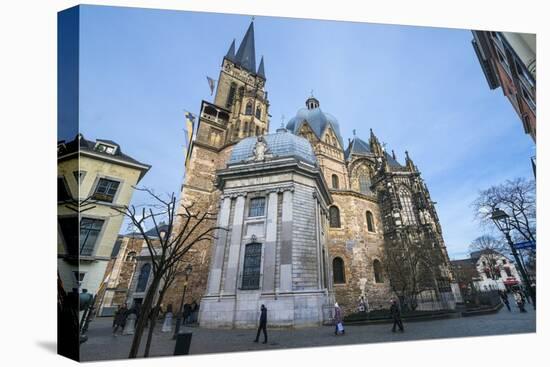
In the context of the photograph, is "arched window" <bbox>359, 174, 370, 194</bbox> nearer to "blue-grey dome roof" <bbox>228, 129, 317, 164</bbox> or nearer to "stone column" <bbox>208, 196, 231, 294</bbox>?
"blue-grey dome roof" <bbox>228, 129, 317, 164</bbox>

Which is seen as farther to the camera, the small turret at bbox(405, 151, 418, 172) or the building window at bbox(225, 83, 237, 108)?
the building window at bbox(225, 83, 237, 108)

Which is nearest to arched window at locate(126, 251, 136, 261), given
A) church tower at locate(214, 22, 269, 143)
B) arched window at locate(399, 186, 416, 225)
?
church tower at locate(214, 22, 269, 143)

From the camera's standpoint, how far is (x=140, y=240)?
14453 millimetres

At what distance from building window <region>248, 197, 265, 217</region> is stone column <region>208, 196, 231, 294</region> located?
0.99m

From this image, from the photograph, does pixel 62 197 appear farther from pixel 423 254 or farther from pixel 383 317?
pixel 423 254

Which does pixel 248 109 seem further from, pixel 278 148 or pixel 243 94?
pixel 278 148

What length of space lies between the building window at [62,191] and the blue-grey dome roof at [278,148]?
7.16m

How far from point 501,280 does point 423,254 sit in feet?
13.6

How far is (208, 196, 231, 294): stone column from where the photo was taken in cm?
1054

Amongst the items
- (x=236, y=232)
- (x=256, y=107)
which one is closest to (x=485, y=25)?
(x=236, y=232)

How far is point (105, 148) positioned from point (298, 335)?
8249mm

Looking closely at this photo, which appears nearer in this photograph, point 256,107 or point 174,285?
point 174,285

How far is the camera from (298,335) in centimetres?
832

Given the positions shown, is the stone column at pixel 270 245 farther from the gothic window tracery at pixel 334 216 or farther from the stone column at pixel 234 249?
the gothic window tracery at pixel 334 216
